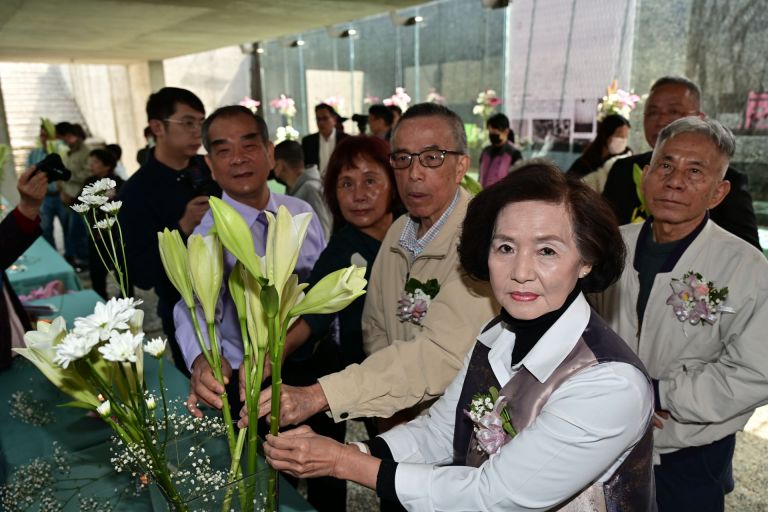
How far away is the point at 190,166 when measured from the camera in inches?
97.7

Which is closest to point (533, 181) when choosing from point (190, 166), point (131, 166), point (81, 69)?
point (190, 166)

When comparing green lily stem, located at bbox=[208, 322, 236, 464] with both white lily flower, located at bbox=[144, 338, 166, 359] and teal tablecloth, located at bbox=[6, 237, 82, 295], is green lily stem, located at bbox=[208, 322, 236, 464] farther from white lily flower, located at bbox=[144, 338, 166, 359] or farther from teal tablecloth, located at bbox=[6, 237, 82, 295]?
teal tablecloth, located at bbox=[6, 237, 82, 295]

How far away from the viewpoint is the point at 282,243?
2.69ft

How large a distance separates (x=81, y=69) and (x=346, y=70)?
9.59 m

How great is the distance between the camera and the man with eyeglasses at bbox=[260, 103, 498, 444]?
1223 millimetres

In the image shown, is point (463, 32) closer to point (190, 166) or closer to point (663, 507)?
point (190, 166)

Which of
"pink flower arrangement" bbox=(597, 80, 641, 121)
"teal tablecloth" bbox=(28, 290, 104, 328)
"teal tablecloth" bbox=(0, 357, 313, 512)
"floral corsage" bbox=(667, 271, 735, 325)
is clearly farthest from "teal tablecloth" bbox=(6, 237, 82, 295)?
"pink flower arrangement" bbox=(597, 80, 641, 121)

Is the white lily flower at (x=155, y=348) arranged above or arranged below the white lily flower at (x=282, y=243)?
below

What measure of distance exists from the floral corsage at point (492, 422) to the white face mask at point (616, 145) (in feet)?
10.7

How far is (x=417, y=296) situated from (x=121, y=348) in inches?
33.9

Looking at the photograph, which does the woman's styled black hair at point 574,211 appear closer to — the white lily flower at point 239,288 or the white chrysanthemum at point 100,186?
the white lily flower at point 239,288

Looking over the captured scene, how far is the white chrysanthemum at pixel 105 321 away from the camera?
697 millimetres

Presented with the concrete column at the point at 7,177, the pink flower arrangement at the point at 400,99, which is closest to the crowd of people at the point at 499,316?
the pink flower arrangement at the point at 400,99

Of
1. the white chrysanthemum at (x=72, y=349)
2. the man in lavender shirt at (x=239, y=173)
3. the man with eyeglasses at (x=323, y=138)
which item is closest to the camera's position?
the white chrysanthemum at (x=72, y=349)
